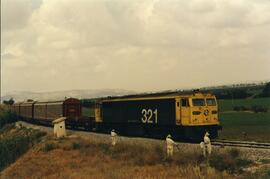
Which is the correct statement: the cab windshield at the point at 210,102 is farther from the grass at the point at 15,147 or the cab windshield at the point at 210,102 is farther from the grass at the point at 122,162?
the grass at the point at 15,147

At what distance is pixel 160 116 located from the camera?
2930 centimetres

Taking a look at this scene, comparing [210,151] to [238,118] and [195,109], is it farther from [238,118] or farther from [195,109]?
[238,118]

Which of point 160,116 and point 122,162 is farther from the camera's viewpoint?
point 160,116

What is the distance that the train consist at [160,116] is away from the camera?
27.0 meters

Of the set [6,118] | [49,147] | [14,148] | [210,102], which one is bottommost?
[14,148]

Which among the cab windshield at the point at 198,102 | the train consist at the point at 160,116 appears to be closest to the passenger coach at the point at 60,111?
the train consist at the point at 160,116

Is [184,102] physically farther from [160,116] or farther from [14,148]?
[14,148]

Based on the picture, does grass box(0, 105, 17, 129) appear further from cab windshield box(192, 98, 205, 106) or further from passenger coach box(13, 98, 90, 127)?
cab windshield box(192, 98, 205, 106)

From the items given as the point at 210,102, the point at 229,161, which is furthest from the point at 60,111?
the point at 229,161

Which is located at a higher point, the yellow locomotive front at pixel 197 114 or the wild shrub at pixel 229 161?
the yellow locomotive front at pixel 197 114

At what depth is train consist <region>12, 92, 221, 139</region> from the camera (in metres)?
27.0

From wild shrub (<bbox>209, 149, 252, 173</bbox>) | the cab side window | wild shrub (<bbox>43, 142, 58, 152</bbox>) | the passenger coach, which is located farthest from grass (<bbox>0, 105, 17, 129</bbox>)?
wild shrub (<bbox>209, 149, 252, 173</bbox>)

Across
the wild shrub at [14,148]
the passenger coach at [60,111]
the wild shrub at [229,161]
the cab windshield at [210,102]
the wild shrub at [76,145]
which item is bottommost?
the wild shrub at [14,148]

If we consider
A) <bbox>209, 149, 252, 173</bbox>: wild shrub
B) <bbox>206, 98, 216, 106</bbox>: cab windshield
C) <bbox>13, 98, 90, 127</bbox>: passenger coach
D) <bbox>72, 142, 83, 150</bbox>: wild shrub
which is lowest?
<bbox>72, 142, 83, 150</bbox>: wild shrub
